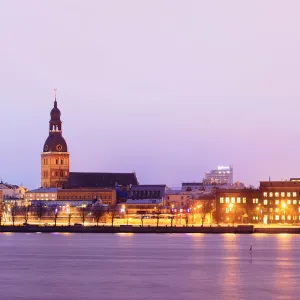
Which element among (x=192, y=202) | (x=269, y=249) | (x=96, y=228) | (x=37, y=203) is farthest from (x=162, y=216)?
(x=269, y=249)

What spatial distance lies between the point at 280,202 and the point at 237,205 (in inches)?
232

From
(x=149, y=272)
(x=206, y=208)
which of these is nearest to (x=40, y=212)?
(x=206, y=208)

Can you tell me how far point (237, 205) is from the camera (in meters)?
149

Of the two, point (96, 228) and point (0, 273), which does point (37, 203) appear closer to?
point (96, 228)

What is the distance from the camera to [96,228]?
122 meters

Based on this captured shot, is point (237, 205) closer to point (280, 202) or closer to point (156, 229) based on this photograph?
point (280, 202)

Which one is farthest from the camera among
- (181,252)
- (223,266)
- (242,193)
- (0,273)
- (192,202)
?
(192,202)

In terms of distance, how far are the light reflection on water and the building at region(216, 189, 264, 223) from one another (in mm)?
64404

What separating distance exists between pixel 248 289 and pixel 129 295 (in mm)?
5463

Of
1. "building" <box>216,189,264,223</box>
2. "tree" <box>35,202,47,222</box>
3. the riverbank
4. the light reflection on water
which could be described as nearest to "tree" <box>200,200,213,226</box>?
"building" <box>216,189,264,223</box>

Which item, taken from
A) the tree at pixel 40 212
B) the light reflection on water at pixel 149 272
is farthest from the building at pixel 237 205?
the light reflection on water at pixel 149 272

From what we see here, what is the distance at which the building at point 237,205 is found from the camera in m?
146

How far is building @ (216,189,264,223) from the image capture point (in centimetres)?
14625

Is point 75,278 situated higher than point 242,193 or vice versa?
point 242,193
